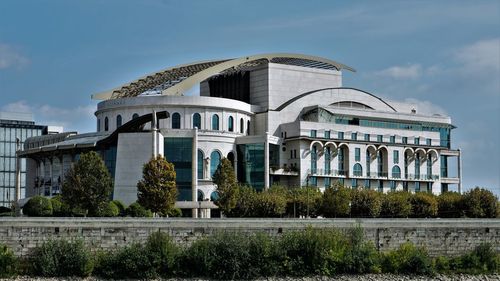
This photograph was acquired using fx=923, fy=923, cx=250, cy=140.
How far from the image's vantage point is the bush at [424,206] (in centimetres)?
8925

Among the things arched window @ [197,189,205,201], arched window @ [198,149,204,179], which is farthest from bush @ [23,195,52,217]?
arched window @ [198,149,204,179]

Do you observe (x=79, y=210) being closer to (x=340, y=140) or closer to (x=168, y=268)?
(x=168, y=268)

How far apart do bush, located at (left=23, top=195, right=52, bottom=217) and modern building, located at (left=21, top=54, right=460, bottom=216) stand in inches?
651

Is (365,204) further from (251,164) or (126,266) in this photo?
(126,266)

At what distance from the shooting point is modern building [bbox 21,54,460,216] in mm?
96688

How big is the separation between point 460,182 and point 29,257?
79.5 m

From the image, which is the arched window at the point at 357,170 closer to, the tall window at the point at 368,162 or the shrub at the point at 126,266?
the tall window at the point at 368,162

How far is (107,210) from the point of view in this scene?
74875 millimetres

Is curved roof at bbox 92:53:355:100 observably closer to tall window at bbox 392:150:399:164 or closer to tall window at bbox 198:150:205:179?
tall window at bbox 198:150:205:179

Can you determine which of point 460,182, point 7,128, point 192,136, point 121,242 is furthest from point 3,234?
point 7,128

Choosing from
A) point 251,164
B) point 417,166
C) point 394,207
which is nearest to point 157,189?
point 394,207

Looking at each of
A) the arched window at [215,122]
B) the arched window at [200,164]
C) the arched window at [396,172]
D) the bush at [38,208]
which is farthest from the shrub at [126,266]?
the arched window at [396,172]

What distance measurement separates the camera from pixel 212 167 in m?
100

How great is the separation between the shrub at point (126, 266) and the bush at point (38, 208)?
2438 centimetres
